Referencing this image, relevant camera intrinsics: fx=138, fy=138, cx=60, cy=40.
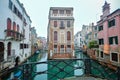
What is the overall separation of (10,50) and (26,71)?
11509 mm

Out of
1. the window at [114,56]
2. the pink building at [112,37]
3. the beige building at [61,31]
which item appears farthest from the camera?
the beige building at [61,31]

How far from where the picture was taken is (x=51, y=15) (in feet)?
90.0

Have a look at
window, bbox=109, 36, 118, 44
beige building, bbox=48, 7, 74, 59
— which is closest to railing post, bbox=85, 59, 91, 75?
window, bbox=109, 36, 118, 44

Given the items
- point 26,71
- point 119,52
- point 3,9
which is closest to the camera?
point 26,71

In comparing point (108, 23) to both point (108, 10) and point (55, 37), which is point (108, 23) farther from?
point (55, 37)

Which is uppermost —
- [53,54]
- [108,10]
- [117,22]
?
[108,10]

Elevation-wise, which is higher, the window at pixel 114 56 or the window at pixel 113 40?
the window at pixel 113 40

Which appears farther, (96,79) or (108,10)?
(108,10)

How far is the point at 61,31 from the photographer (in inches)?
1099

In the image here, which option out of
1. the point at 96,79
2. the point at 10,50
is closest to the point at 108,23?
the point at 10,50

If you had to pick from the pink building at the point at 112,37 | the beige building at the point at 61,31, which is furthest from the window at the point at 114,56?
the beige building at the point at 61,31

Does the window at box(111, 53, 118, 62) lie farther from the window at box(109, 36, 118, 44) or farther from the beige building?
the beige building

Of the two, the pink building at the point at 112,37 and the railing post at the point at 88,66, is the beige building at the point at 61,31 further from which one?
the railing post at the point at 88,66

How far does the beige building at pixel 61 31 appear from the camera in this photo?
89.9ft
